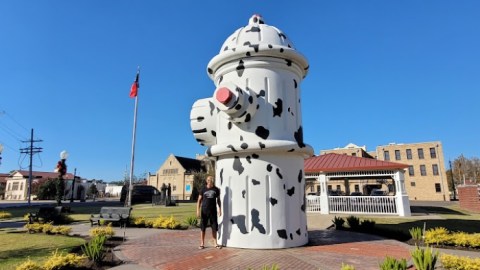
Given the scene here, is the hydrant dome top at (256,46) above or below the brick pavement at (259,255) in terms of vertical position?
above

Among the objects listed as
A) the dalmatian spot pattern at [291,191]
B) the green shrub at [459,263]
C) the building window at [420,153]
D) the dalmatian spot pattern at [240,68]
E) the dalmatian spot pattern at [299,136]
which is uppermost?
the building window at [420,153]

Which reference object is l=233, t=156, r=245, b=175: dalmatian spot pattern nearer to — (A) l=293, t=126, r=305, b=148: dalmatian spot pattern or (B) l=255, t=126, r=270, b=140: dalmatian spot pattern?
(B) l=255, t=126, r=270, b=140: dalmatian spot pattern

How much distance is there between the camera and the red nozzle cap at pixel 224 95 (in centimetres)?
596

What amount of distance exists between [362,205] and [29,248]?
19741 millimetres

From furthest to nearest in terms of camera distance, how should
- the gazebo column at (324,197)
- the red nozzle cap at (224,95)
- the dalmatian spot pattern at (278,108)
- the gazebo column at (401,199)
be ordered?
the gazebo column at (324,197) < the gazebo column at (401,199) < the dalmatian spot pattern at (278,108) < the red nozzle cap at (224,95)

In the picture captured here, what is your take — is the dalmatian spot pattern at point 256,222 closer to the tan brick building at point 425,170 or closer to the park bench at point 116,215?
the park bench at point 116,215

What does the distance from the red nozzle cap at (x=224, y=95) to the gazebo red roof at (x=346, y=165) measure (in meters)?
17.4

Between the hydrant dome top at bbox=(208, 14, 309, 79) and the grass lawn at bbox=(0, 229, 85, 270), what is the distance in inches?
226

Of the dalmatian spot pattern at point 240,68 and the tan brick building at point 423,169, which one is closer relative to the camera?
the dalmatian spot pattern at point 240,68

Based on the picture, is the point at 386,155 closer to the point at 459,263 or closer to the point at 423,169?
the point at 423,169

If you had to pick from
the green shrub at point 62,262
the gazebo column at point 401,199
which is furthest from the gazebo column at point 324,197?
the green shrub at point 62,262

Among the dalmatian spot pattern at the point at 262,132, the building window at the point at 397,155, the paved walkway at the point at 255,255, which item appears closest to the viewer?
the paved walkway at the point at 255,255

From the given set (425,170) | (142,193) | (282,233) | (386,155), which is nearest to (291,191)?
(282,233)

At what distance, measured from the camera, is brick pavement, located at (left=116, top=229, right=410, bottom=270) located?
16.5ft
